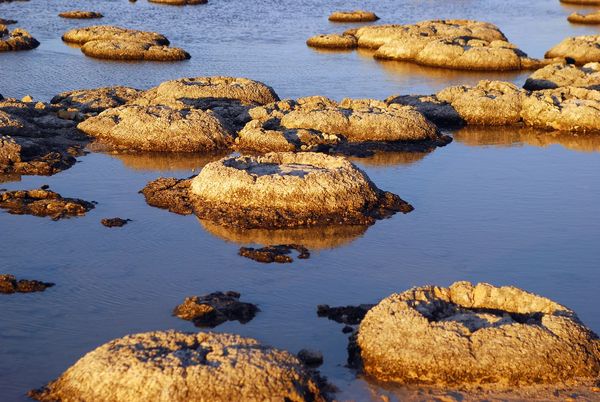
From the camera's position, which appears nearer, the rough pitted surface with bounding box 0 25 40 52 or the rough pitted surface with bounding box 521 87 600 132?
the rough pitted surface with bounding box 521 87 600 132

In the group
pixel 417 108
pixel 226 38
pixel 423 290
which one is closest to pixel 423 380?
pixel 423 290

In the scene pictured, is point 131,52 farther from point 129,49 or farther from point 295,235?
point 295,235

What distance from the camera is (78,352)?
1330cm

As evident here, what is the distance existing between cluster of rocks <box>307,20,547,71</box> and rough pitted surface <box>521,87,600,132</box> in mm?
9265

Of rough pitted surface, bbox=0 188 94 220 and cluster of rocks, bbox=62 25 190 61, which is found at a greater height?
rough pitted surface, bbox=0 188 94 220

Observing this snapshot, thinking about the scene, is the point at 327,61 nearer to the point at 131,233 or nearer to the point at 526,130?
the point at 526,130

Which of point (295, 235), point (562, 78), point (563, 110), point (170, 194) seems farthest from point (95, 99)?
point (562, 78)

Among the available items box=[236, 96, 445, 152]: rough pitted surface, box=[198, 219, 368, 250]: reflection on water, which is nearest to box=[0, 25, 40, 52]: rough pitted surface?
box=[236, 96, 445, 152]: rough pitted surface

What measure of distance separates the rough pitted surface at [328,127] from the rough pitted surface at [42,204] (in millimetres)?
5783

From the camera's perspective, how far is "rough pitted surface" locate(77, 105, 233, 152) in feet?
78.8

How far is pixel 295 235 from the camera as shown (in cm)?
1822

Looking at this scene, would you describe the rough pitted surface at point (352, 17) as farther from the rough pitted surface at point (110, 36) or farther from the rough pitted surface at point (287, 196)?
the rough pitted surface at point (287, 196)

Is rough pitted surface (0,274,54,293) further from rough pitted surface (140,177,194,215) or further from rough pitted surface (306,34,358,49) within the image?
rough pitted surface (306,34,358,49)

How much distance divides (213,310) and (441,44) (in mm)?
27542
